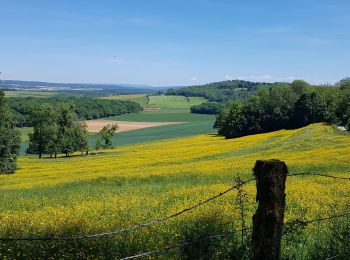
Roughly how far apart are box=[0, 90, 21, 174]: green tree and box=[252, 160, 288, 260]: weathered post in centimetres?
5551

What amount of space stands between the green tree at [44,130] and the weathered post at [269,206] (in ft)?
271

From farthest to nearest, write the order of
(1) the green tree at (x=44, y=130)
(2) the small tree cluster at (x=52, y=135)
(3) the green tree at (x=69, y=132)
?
(3) the green tree at (x=69, y=132)
(2) the small tree cluster at (x=52, y=135)
(1) the green tree at (x=44, y=130)

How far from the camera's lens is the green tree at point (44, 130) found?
84.4m

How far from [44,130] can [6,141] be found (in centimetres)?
2496

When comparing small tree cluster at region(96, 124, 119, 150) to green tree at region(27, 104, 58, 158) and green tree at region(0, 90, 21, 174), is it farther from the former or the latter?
green tree at region(0, 90, 21, 174)

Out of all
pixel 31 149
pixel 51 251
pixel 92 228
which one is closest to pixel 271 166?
pixel 51 251

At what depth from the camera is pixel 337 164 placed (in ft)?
95.1

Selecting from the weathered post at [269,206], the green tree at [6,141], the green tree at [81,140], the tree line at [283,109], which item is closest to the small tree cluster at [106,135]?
the green tree at [81,140]

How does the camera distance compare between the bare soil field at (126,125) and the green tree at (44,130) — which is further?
the bare soil field at (126,125)

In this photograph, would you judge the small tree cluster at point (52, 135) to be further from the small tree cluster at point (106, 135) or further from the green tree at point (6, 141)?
the green tree at point (6, 141)

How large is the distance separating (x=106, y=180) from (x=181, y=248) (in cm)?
1994

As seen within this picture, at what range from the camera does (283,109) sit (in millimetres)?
99188

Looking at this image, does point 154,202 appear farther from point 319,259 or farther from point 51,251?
point 319,259

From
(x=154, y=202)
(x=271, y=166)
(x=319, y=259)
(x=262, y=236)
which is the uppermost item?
(x=271, y=166)
